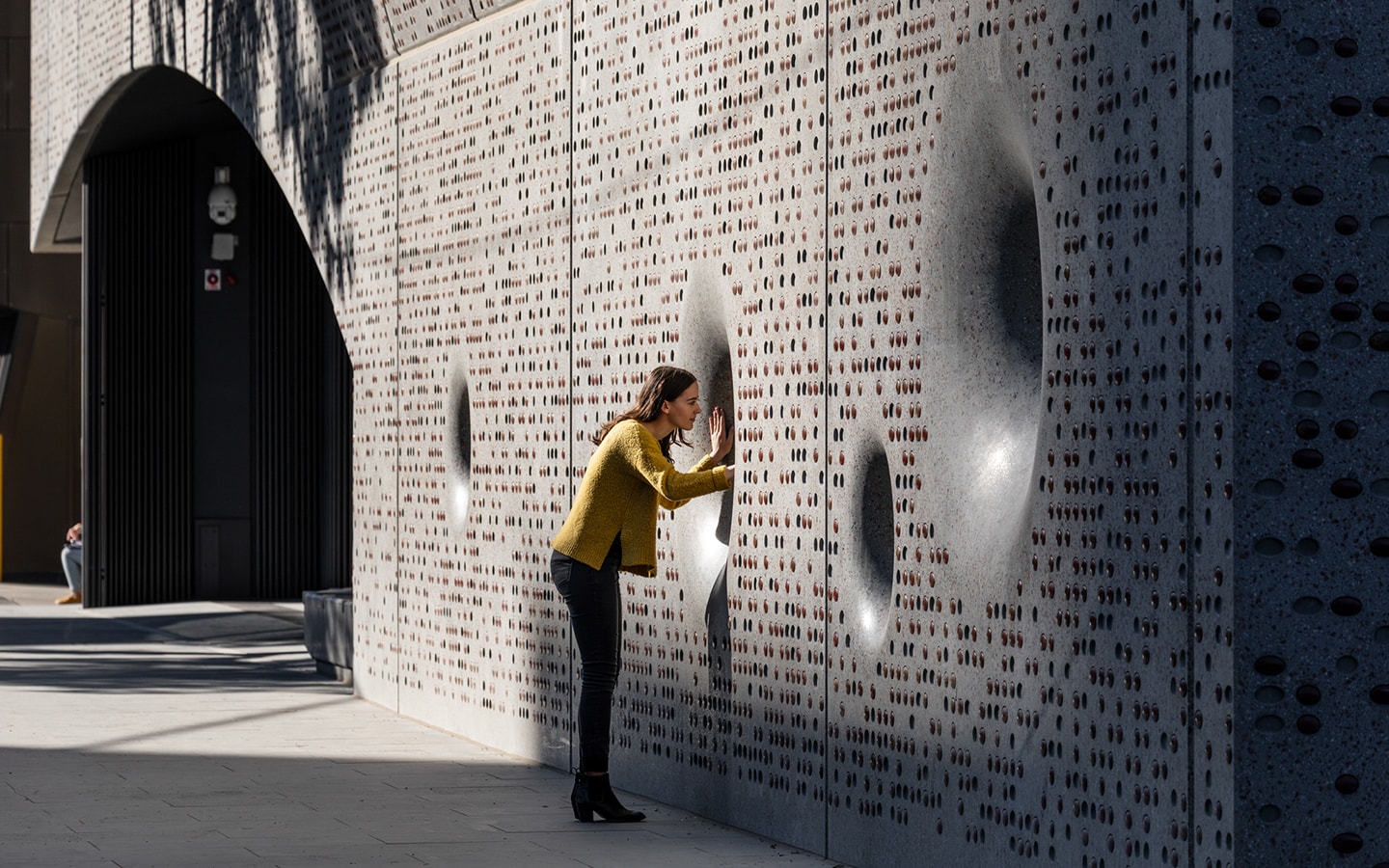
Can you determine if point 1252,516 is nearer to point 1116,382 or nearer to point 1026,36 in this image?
point 1116,382

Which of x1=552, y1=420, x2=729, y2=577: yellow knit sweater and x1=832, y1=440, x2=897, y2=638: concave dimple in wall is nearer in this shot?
x1=832, y1=440, x2=897, y2=638: concave dimple in wall

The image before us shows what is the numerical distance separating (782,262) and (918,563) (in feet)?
5.21

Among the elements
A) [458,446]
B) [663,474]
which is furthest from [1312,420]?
[458,446]

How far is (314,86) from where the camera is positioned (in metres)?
15.0

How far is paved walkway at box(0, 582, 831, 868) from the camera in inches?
336

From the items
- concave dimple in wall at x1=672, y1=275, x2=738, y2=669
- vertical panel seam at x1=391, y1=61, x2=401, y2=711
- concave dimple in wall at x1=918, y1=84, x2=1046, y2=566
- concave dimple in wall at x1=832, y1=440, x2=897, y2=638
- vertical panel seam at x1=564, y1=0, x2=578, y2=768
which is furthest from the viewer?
vertical panel seam at x1=391, y1=61, x2=401, y2=711

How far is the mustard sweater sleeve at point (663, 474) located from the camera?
28.9 ft

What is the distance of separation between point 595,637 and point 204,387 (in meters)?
14.9


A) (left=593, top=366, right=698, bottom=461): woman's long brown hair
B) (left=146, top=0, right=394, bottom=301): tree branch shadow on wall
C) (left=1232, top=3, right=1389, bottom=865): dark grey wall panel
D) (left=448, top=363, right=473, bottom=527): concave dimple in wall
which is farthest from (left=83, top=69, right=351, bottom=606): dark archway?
(left=1232, top=3, right=1389, bottom=865): dark grey wall panel

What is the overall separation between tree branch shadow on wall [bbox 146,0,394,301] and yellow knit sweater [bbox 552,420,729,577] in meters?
5.47

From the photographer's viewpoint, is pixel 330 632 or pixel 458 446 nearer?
pixel 458 446

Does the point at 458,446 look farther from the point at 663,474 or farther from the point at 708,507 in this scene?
the point at 663,474

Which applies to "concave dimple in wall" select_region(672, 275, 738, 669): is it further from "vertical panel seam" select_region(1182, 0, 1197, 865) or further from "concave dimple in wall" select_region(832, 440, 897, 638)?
"vertical panel seam" select_region(1182, 0, 1197, 865)

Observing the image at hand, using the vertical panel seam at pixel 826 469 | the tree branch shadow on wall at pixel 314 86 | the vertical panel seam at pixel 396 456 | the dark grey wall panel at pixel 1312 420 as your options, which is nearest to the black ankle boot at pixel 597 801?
the vertical panel seam at pixel 826 469
